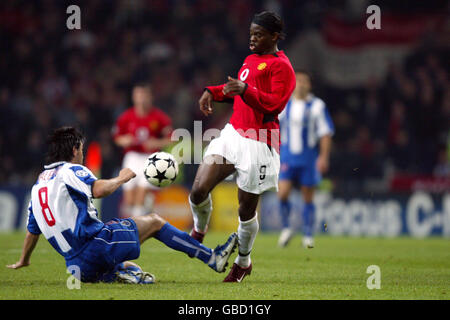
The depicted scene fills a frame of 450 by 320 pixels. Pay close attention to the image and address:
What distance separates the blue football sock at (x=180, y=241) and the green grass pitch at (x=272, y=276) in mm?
240

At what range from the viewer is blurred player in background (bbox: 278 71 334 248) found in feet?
35.3

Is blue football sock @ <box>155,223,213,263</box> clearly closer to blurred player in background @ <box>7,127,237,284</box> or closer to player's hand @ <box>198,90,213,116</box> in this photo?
blurred player in background @ <box>7,127,237,284</box>

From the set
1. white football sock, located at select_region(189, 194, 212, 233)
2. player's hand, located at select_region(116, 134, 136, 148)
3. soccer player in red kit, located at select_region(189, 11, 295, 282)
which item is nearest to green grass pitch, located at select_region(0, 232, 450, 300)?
white football sock, located at select_region(189, 194, 212, 233)

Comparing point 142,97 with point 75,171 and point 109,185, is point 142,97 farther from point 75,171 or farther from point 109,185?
point 109,185

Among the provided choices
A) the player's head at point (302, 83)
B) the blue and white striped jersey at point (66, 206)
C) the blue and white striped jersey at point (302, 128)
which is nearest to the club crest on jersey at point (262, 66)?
the blue and white striped jersey at point (66, 206)

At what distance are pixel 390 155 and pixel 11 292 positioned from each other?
10868 millimetres

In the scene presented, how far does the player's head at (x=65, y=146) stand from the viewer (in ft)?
17.7

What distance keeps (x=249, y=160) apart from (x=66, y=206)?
153cm

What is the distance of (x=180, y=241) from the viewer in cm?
578

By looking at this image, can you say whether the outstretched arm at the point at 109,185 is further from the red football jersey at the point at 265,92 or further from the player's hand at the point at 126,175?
the red football jersey at the point at 265,92

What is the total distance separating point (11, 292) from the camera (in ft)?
16.8

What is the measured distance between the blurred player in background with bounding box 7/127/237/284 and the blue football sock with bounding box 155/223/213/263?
0.17 m

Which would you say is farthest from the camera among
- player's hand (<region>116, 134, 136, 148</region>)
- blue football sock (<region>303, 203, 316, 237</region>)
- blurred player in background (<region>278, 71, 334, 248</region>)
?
player's hand (<region>116, 134, 136, 148</region>)
